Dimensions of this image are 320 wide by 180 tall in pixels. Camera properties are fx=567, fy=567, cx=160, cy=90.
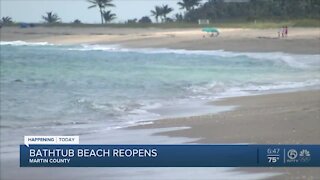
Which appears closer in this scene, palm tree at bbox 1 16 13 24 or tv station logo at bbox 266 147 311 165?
tv station logo at bbox 266 147 311 165

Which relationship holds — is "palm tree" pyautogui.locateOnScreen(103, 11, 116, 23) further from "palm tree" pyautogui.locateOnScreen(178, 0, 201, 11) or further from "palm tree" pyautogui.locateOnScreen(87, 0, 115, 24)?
"palm tree" pyautogui.locateOnScreen(178, 0, 201, 11)

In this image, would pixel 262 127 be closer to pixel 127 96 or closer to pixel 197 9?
pixel 197 9

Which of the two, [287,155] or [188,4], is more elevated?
[188,4]

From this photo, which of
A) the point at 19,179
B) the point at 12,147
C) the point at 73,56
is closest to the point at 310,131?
the point at 19,179

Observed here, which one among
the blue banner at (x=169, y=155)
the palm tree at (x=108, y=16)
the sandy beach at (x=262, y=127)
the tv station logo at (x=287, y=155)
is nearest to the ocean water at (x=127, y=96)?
the sandy beach at (x=262, y=127)

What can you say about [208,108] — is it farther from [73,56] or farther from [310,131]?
[73,56]

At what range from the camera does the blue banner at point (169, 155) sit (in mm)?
2404

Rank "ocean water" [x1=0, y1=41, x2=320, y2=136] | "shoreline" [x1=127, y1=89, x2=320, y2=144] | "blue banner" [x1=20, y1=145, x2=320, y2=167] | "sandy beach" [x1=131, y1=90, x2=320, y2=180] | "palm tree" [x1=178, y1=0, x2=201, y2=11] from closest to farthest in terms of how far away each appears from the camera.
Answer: "blue banner" [x1=20, y1=145, x2=320, y2=167] → "palm tree" [x1=178, y1=0, x2=201, y2=11] → "sandy beach" [x1=131, y1=90, x2=320, y2=180] → "shoreline" [x1=127, y1=89, x2=320, y2=144] → "ocean water" [x1=0, y1=41, x2=320, y2=136]

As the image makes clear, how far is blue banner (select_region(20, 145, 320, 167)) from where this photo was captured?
240 centimetres

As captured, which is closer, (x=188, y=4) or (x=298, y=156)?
(x=298, y=156)

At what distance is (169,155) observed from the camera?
95.1 inches

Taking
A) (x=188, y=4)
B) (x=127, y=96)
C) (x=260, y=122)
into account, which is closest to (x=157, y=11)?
→ (x=188, y=4)

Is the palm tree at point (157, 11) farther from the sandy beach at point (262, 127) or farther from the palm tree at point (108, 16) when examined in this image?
the sandy beach at point (262, 127)

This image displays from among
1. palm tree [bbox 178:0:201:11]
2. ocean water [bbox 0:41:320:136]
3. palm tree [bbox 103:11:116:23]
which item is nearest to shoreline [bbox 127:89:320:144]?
ocean water [bbox 0:41:320:136]
